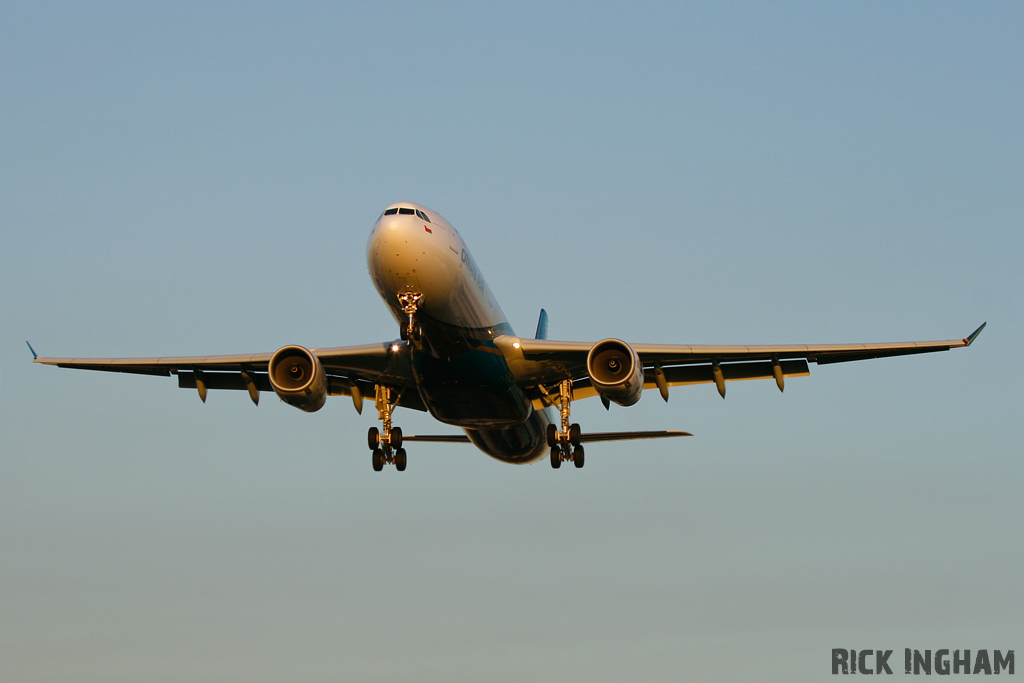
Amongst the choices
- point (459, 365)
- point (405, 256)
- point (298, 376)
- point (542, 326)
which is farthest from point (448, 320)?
point (542, 326)

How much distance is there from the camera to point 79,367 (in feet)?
104

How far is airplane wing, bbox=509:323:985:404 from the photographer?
28.7m

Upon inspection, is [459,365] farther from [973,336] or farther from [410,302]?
[973,336]

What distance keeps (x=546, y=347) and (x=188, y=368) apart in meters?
9.59

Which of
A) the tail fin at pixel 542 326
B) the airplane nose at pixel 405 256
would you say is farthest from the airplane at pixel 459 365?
the tail fin at pixel 542 326

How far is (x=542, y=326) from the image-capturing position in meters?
42.0

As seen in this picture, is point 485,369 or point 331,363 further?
point 331,363

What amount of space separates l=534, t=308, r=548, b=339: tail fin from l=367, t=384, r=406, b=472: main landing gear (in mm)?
10891

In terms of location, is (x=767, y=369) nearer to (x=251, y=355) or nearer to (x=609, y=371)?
(x=609, y=371)

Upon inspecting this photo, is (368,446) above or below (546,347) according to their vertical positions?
below

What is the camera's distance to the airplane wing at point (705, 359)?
28656 millimetres

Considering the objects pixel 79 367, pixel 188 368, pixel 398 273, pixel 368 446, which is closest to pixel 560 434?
pixel 368 446

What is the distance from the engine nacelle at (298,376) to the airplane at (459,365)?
0.09ft

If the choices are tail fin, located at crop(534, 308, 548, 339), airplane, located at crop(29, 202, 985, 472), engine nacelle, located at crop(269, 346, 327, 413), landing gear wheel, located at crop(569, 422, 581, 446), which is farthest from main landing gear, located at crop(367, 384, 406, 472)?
tail fin, located at crop(534, 308, 548, 339)
